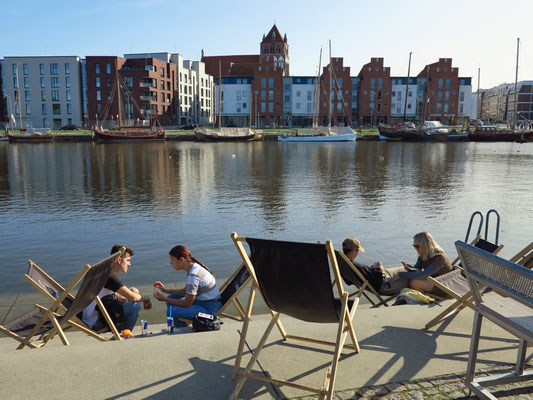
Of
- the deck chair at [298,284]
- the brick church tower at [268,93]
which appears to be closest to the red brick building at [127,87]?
the brick church tower at [268,93]

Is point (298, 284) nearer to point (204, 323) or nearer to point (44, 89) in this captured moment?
point (204, 323)

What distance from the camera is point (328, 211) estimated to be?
50.3 ft

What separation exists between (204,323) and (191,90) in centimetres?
11515

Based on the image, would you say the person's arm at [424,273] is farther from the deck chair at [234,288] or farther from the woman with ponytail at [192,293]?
the woman with ponytail at [192,293]

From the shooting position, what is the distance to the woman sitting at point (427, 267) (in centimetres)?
596

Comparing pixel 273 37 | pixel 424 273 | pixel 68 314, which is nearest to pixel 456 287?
pixel 424 273

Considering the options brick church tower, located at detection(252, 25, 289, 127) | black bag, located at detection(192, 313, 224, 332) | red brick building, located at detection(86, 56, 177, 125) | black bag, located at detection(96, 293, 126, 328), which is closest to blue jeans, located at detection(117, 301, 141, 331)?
black bag, located at detection(96, 293, 126, 328)

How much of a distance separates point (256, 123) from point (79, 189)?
8205 cm

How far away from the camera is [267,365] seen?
3.82m

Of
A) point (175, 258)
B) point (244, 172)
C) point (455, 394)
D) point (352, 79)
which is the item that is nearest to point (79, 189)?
point (244, 172)

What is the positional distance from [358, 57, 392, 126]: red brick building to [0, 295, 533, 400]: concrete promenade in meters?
99.7

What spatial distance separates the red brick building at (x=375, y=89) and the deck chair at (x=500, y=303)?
100762 mm

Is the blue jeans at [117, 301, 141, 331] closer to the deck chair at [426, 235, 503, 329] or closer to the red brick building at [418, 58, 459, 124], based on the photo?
the deck chair at [426, 235, 503, 329]

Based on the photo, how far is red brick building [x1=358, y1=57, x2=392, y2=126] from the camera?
98.8m
